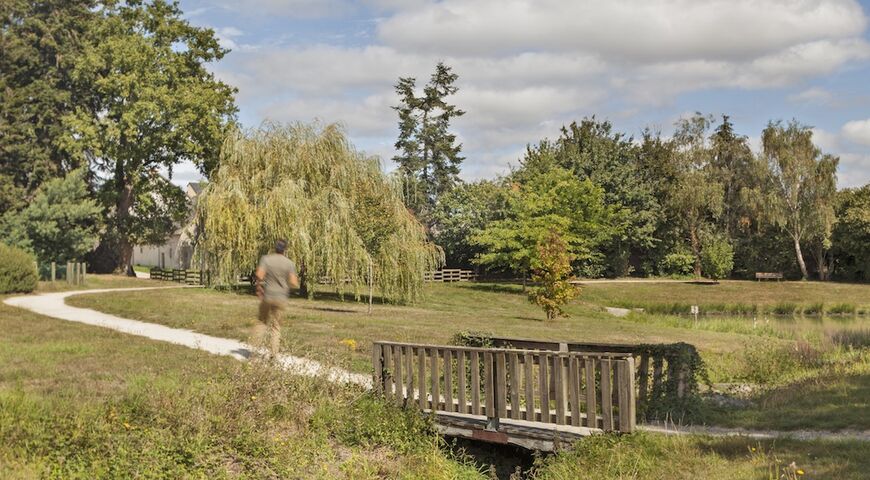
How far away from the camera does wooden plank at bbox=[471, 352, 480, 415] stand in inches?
382

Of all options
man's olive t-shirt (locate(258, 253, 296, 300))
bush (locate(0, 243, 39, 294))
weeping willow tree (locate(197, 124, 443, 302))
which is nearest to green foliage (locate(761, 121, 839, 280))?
weeping willow tree (locate(197, 124, 443, 302))

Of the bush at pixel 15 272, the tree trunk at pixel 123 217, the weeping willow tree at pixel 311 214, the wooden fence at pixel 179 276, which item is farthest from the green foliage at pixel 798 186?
the bush at pixel 15 272

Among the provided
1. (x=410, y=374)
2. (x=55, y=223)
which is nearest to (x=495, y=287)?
(x=55, y=223)

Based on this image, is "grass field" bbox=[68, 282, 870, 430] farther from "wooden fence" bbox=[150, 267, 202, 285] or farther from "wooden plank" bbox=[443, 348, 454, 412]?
"wooden fence" bbox=[150, 267, 202, 285]

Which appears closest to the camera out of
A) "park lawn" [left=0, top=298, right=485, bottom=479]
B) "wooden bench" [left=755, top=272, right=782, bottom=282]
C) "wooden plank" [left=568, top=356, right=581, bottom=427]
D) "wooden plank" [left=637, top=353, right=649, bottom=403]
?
"park lawn" [left=0, top=298, right=485, bottom=479]

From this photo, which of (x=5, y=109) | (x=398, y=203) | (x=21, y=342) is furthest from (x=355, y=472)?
(x=5, y=109)

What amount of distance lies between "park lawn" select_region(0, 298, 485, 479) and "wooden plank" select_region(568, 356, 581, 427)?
4.97 ft

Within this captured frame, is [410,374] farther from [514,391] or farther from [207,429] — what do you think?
[207,429]

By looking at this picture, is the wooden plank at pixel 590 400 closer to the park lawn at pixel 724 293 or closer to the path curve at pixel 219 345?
the path curve at pixel 219 345

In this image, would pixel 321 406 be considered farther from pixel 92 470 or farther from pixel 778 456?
pixel 778 456

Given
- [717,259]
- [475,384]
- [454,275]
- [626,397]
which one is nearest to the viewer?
[626,397]

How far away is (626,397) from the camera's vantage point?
8758mm

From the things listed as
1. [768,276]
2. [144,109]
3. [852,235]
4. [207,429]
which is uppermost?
[144,109]

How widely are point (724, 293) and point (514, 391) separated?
48.9m
